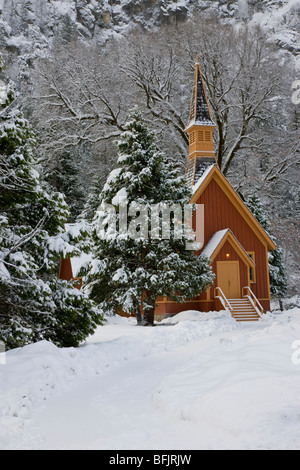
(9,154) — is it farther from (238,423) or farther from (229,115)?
(229,115)

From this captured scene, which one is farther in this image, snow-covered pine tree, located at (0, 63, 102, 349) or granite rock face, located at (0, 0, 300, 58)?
granite rock face, located at (0, 0, 300, 58)

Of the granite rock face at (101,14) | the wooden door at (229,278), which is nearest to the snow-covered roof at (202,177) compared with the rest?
the wooden door at (229,278)

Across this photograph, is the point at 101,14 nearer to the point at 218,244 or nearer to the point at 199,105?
the point at 199,105

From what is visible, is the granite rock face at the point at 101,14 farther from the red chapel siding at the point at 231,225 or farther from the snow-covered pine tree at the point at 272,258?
the red chapel siding at the point at 231,225

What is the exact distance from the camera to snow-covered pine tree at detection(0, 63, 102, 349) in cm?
960

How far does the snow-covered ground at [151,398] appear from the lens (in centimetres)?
483

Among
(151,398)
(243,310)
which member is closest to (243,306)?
(243,310)

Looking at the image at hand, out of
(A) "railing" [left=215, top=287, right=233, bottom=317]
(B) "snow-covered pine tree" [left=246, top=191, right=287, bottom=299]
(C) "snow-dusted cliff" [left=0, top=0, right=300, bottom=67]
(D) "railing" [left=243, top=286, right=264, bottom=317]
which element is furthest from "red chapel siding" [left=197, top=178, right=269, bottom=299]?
(C) "snow-dusted cliff" [left=0, top=0, right=300, bottom=67]

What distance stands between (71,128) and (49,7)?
63300 mm

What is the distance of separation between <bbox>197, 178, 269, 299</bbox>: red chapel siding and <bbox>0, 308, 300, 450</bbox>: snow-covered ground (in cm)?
1384

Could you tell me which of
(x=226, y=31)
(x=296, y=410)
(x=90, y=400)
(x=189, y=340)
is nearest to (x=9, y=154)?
(x=90, y=400)

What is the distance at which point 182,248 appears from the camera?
59.7 ft

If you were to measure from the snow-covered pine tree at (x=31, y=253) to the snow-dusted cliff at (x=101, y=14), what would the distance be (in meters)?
71.8

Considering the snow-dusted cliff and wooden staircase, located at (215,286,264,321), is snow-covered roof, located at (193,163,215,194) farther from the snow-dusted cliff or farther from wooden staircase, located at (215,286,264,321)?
the snow-dusted cliff
